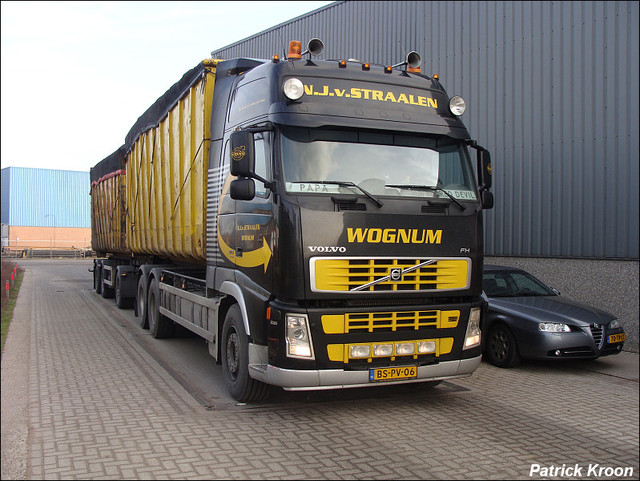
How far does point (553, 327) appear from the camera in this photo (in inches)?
314

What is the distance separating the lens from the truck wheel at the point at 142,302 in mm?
11328

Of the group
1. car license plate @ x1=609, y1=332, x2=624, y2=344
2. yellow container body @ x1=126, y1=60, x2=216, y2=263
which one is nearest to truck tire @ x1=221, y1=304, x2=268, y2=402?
yellow container body @ x1=126, y1=60, x2=216, y2=263

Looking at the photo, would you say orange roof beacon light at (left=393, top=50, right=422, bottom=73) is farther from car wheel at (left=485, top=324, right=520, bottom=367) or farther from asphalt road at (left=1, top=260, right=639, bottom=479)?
car wheel at (left=485, top=324, right=520, bottom=367)

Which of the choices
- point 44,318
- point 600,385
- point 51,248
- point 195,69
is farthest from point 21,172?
point 600,385

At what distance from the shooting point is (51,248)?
192 feet

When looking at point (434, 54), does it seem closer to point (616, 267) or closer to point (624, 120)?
point (624, 120)

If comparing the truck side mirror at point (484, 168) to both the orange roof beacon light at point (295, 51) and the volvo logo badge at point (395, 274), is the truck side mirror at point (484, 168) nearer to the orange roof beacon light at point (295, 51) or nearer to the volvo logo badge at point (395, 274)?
the volvo logo badge at point (395, 274)

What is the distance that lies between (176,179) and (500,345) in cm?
532

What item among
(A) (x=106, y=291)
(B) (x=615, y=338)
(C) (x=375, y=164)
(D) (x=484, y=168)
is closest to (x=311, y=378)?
(C) (x=375, y=164)

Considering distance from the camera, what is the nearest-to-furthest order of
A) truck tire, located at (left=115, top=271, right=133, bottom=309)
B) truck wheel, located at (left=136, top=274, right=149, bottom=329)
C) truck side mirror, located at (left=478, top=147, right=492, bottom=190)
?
1. truck side mirror, located at (left=478, top=147, right=492, bottom=190)
2. truck wheel, located at (left=136, top=274, right=149, bottom=329)
3. truck tire, located at (left=115, top=271, right=133, bottom=309)

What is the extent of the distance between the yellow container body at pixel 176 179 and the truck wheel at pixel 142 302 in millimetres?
626

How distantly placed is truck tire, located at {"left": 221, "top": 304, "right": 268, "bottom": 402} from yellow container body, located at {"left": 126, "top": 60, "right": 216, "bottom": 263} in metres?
1.42

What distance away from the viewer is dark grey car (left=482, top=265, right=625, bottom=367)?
25.9 ft

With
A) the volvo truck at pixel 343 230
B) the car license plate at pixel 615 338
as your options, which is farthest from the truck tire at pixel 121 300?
the car license plate at pixel 615 338
